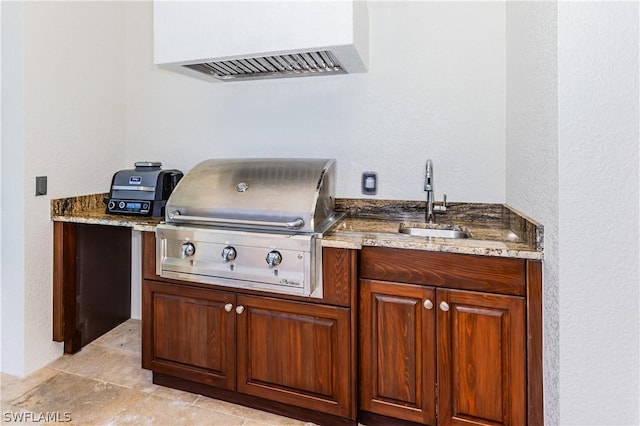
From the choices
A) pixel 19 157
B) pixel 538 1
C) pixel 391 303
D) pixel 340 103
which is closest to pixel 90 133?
pixel 19 157

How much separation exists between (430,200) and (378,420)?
1.10 metres

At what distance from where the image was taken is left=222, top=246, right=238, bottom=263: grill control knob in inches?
65.7

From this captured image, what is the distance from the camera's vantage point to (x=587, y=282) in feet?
3.87

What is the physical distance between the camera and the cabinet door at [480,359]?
1.42 meters

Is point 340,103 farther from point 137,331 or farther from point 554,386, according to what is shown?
point 137,331

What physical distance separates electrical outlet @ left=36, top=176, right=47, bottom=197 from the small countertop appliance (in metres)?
0.31

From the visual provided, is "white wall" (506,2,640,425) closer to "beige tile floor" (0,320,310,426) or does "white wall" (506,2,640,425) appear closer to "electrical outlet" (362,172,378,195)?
"electrical outlet" (362,172,378,195)

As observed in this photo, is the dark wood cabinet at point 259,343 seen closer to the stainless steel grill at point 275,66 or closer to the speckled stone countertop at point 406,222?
the speckled stone countertop at point 406,222

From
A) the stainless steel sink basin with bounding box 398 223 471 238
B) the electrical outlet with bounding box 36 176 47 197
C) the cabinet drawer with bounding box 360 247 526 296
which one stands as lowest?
the cabinet drawer with bounding box 360 247 526 296

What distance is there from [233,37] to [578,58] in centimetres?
141

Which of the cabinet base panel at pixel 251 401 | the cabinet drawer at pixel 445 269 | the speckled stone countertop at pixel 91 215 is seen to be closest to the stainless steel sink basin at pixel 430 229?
the cabinet drawer at pixel 445 269

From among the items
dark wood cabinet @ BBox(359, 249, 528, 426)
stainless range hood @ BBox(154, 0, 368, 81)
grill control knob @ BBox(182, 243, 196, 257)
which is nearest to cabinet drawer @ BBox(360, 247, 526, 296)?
dark wood cabinet @ BBox(359, 249, 528, 426)

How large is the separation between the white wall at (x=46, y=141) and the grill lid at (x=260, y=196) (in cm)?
85

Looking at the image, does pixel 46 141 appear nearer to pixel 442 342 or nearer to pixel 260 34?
pixel 260 34
